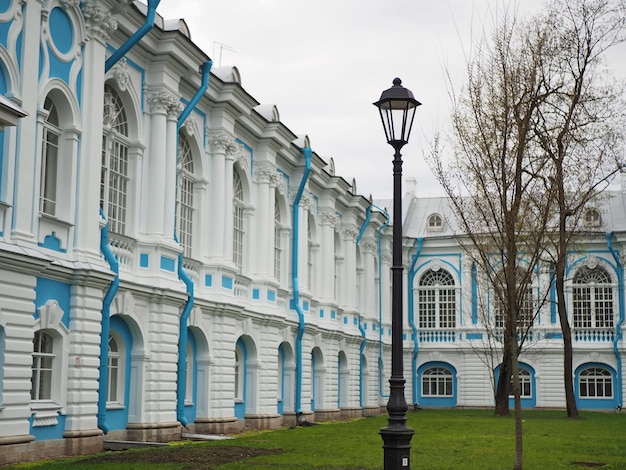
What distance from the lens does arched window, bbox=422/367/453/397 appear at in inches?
1684

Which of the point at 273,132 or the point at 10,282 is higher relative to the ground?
the point at 273,132

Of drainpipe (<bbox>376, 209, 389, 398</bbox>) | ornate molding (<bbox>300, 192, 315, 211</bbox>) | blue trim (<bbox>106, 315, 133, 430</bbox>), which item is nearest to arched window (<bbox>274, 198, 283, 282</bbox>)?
ornate molding (<bbox>300, 192, 315, 211</bbox>)

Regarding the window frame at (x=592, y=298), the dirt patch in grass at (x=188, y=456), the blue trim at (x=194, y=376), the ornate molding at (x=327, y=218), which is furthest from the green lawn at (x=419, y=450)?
the window frame at (x=592, y=298)

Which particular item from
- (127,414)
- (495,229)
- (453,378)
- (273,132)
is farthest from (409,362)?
(495,229)

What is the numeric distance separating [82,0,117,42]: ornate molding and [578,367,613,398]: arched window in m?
30.1

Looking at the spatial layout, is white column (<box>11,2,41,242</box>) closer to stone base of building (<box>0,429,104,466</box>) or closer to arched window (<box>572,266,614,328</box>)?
stone base of building (<box>0,429,104,466</box>)

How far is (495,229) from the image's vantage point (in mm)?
14266

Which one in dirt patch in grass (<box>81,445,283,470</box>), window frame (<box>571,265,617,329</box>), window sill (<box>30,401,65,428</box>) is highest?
window frame (<box>571,265,617,329</box>)

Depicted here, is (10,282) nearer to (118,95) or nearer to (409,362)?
(118,95)

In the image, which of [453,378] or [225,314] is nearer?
[225,314]

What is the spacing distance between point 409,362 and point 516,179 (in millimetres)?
30186

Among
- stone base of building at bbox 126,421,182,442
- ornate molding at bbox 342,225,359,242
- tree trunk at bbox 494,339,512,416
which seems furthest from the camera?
ornate molding at bbox 342,225,359,242

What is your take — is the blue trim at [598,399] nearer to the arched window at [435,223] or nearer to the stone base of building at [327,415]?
the arched window at [435,223]

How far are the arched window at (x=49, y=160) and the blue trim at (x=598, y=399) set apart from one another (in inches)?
1187
